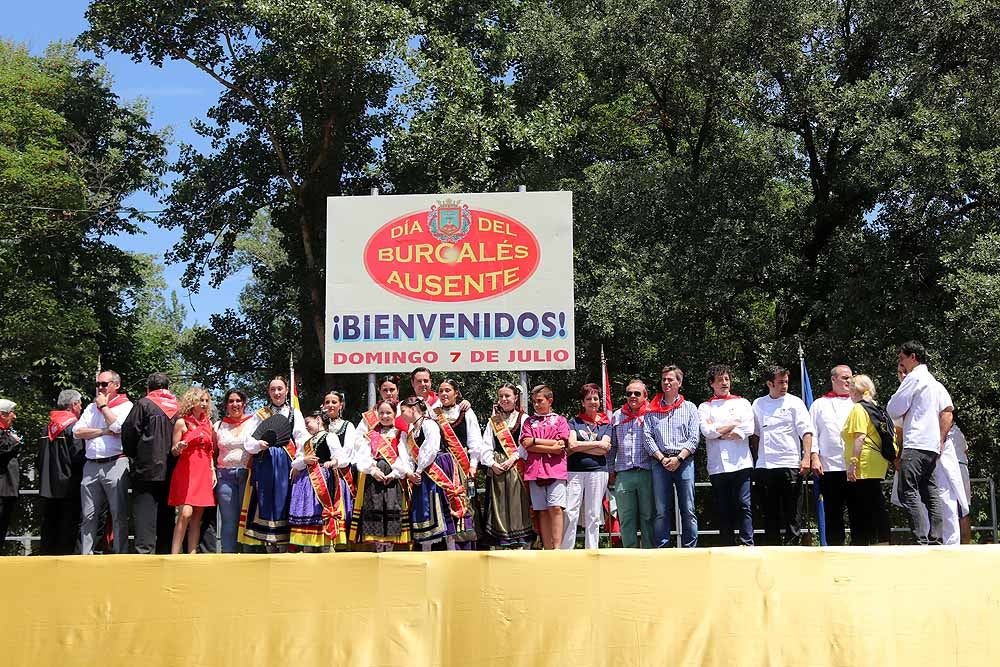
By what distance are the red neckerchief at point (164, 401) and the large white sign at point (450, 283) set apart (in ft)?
10.6

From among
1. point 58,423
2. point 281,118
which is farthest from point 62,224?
point 58,423

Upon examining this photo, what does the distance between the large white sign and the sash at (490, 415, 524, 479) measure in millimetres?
2723

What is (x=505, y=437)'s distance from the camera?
29.0 feet

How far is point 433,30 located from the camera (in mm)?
21125

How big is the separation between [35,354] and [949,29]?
15960 mm

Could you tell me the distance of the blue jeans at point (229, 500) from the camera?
28.5ft

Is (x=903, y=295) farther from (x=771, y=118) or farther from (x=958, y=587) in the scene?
(x=958, y=587)

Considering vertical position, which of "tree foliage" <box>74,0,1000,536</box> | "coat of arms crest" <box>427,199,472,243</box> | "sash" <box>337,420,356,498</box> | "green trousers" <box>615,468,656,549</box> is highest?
"tree foliage" <box>74,0,1000,536</box>

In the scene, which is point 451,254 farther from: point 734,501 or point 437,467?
point 734,501

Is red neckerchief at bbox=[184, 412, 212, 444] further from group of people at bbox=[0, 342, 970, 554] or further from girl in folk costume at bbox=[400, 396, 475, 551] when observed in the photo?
girl in folk costume at bbox=[400, 396, 475, 551]

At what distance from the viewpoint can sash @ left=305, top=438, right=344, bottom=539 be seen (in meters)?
8.57

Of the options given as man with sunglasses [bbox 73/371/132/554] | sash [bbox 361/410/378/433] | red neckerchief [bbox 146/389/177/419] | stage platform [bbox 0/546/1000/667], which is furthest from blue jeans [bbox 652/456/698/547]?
man with sunglasses [bbox 73/371/132/554]

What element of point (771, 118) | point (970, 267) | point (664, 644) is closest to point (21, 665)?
point (664, 644)

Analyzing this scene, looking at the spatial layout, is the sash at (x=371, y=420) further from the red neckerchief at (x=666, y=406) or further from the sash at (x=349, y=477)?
the red neckerchief at (x=666, y=406)
